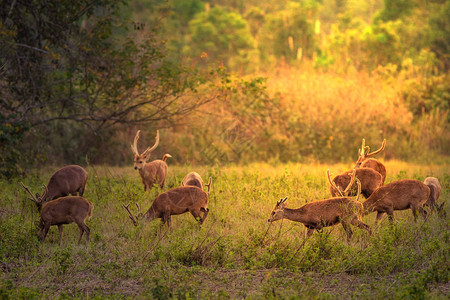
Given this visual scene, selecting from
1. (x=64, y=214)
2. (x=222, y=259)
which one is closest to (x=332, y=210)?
(x=222, y=259)

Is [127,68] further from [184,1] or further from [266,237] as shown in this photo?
[184,1]

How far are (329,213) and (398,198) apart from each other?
119 cm

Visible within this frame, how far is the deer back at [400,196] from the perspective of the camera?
7.72 metres

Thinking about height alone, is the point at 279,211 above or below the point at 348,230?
above

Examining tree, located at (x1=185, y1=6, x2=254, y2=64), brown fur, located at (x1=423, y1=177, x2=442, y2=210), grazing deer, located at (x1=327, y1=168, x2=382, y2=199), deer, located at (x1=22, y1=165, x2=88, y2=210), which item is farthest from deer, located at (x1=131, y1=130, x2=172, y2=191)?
tree, located at (x1=185, y1=6, x2=254, y2=64)

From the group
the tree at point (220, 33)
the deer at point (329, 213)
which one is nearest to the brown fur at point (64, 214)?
the deer at point (329, 213)

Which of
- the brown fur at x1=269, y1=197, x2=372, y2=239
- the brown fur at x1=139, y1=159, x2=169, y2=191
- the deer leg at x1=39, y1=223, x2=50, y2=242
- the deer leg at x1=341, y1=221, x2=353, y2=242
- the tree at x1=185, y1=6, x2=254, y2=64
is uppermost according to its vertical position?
the tree at x1=185, y1=6, x2=254, y2=64

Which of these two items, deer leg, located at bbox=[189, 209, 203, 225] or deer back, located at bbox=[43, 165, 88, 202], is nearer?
deer leg, located at bbox=[189, 209, 203, 225]

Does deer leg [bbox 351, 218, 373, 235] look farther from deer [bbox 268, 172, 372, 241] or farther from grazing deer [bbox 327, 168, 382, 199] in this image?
grazing deer [bbox 327, 168, 382, 199]

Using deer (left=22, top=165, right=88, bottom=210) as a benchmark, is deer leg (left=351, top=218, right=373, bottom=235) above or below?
above

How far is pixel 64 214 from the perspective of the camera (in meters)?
7.35

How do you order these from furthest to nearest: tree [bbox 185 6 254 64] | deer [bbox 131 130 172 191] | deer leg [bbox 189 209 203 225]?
1. tree [bbox 185 6 254 64]
2. deer [bbox 131 130 172 191]
3. deer leg [bbox 189 209 203 225]

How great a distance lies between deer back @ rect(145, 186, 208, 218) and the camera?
25.5ft

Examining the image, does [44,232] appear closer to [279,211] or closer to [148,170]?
[279,211]
